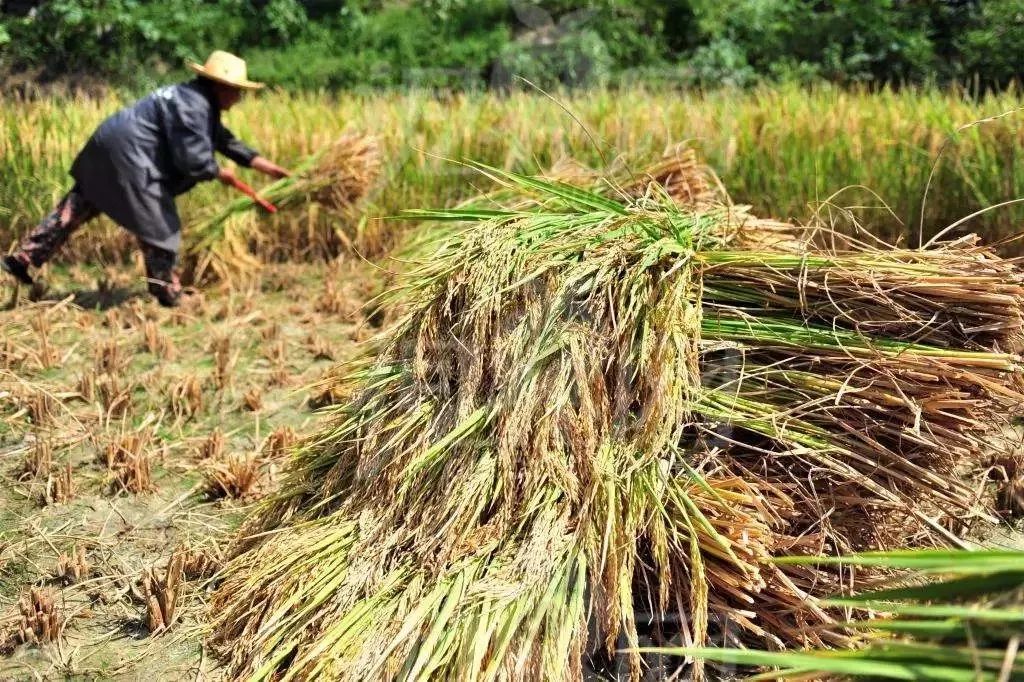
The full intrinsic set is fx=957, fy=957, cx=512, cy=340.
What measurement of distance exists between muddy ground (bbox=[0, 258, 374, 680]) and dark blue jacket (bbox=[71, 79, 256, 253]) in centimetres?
45

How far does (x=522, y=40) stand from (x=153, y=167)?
6.45 m

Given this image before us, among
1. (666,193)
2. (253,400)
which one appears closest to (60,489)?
(253,400)

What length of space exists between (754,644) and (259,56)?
9674 mm

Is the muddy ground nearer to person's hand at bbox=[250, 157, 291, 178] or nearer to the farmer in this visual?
the farmer

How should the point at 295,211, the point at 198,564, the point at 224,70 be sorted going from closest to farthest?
the point at 198,564
the point at 224,70
the point at 295,211

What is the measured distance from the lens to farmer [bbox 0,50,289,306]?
4762 mm

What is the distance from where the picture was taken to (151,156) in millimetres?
4855

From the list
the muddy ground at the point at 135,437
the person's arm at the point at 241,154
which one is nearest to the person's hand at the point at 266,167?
the person's arm at the point at 241,154

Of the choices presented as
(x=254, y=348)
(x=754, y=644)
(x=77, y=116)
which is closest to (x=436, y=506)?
(x=754, y=644)

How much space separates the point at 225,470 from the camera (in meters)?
3.18

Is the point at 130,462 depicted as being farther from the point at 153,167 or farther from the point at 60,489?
the point at 153,167

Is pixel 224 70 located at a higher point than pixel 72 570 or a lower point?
higher

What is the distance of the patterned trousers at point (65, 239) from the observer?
4.90 m

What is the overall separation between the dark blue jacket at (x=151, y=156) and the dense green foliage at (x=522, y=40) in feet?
14.9
